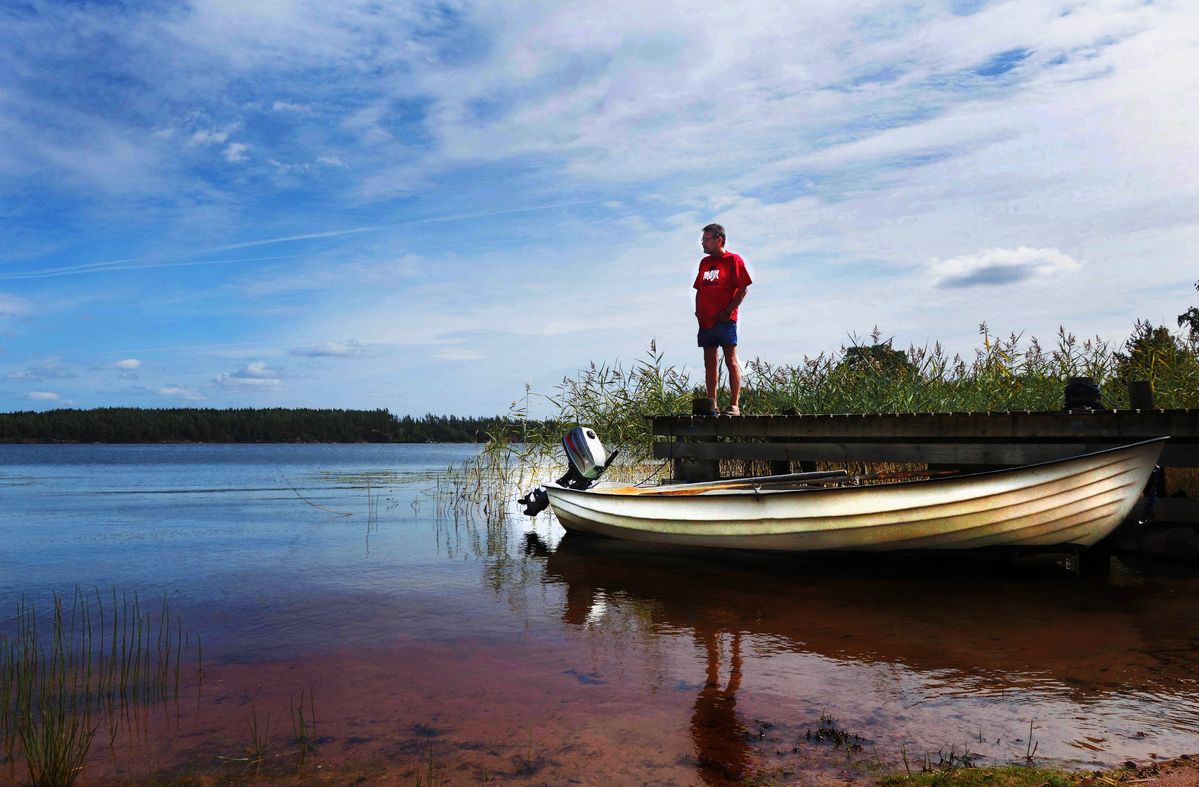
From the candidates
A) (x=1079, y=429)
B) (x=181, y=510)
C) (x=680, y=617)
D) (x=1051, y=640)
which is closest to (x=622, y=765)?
(x=680, y=617)

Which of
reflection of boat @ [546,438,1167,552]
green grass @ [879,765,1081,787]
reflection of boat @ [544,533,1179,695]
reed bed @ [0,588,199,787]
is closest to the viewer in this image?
green grass @ [879,765,1081,787]

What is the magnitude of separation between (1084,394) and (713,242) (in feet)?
15.7

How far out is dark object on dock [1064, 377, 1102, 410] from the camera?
711 centimetres

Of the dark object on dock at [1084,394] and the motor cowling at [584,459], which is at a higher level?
the dark object on dock at [1084,394]

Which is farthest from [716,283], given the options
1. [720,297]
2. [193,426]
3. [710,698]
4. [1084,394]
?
[193,426]

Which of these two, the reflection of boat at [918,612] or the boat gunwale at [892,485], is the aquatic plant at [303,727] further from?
the boat gunwale at [892,485]

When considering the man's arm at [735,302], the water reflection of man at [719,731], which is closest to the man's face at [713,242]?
the man's arm at [735,302]

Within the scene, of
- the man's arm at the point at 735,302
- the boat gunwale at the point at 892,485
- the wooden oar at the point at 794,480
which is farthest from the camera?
the man's arm at the point at 735,302

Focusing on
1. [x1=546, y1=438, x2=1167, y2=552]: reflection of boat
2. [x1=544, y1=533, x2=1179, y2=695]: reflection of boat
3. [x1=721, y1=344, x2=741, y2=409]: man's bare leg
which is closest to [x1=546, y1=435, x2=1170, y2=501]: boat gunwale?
[x1=546, y1=438, x2=1167, y2=552]: reflection of boat

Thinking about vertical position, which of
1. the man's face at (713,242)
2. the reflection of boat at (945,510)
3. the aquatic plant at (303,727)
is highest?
the man's face at (713,242)

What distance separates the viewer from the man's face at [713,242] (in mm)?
10461

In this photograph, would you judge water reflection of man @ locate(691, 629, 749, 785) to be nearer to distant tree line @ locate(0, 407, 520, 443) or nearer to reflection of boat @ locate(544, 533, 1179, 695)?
reflection of boat @ locate(544, 533, 1179, 695)

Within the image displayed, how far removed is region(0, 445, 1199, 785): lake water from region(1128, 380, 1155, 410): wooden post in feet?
5.11

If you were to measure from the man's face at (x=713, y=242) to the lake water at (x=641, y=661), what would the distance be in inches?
155
